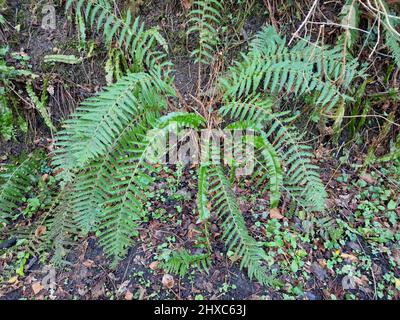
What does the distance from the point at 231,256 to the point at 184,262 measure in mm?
346

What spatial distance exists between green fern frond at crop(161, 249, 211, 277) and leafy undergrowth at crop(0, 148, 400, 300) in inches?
0.6

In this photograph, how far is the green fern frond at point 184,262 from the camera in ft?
6.90

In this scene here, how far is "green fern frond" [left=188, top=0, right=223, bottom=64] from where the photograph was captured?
2506 millimetres

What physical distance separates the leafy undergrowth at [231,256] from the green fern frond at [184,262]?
1 centimetres

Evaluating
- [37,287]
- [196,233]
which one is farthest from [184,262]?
[37,287]

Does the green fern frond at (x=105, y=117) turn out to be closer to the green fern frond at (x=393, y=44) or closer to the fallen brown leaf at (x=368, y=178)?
the green fern frond at (x=393, y=44)

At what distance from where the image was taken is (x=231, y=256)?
227 cm

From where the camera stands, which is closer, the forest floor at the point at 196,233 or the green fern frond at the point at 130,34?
the forest floor at the point at 196,233

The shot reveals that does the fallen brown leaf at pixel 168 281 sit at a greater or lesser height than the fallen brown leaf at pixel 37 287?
greater

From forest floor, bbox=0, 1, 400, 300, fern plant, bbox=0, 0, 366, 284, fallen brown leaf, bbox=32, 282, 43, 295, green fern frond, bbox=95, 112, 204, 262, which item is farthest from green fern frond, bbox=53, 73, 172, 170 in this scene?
fallen brown leaf, bbox=32, 282, 43, 295

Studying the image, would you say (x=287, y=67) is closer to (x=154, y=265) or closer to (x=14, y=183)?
(x=154, y=265)

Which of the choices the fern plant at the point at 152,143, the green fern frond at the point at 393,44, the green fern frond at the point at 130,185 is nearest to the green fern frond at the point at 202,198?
the fern plant at the point at 152,143
